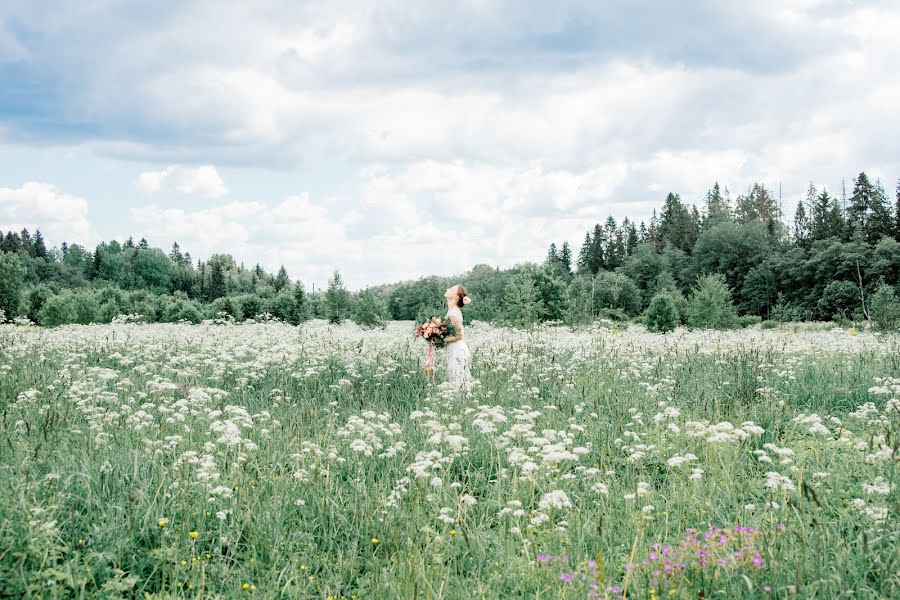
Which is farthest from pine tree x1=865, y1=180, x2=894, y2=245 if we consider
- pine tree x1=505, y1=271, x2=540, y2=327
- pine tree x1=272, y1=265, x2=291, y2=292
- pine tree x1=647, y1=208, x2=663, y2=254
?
pine tree x1=272, y1=265, x2=291, y2=292

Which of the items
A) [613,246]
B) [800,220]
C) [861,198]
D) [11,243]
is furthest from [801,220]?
[11,243]

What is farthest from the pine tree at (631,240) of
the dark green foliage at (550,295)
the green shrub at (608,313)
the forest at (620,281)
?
the dark green foliage at (550,295)

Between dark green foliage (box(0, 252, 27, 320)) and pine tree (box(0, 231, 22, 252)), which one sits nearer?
dark green foliage (box(0, 252, 27, 320))

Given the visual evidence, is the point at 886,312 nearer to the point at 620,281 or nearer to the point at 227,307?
the point at 227,307

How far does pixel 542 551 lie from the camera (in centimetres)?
415

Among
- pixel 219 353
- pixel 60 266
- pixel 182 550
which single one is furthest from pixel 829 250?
pixel 60 266

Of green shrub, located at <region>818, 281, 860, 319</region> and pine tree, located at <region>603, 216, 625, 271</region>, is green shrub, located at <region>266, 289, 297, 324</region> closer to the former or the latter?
green shrub, located at <region>818, 281, 860, 319</region>

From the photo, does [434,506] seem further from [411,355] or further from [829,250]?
[829,250]

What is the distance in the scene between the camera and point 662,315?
3127 cm

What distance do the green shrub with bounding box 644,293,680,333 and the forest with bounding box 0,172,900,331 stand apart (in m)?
0.06

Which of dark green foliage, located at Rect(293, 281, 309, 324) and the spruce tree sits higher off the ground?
the spruce tree

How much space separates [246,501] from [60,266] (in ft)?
384

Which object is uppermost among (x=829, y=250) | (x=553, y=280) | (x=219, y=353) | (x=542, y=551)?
A: (x=829, y=250)

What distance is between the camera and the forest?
3141cm
